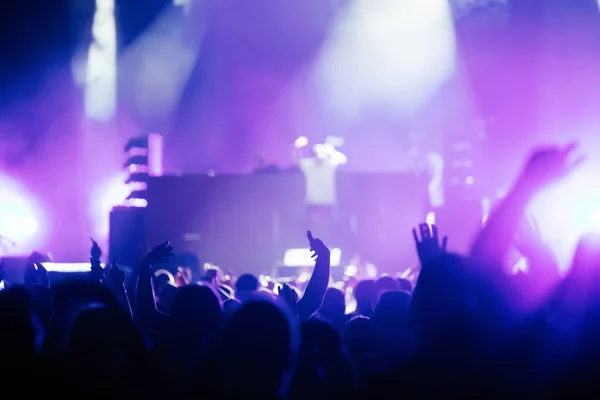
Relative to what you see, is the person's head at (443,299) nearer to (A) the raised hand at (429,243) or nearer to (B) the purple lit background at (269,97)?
(A) the raised hand at (429,243)

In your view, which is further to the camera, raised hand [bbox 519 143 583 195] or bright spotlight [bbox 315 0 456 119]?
bright spotlight [bbox 315 0 456 119]

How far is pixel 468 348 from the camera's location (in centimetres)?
246

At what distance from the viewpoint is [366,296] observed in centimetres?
509

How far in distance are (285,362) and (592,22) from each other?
1577cm

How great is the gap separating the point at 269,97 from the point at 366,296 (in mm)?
16575

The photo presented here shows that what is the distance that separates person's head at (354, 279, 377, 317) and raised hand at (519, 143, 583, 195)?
87.2 inches

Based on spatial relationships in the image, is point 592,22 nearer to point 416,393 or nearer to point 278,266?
point 278,266

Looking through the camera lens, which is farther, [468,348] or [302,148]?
[302,148]

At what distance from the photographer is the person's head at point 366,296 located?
195 inches

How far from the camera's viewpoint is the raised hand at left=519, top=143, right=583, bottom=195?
2.89 meters

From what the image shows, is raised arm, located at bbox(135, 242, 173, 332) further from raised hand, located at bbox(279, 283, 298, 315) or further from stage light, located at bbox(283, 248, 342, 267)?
stage light, located at bbox(283, 248, 342, 267)

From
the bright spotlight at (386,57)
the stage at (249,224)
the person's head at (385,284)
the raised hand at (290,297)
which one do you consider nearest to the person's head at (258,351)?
the raised hand at (290,297)

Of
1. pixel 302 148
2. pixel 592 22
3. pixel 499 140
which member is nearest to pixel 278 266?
pixel 302 148

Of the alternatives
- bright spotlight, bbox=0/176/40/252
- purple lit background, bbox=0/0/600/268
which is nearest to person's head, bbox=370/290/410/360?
purple lit background, bbox=0/0/600/268
